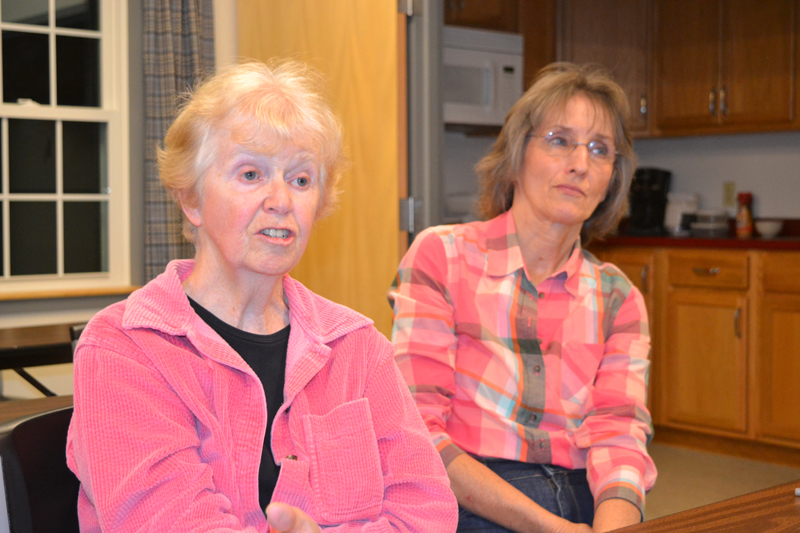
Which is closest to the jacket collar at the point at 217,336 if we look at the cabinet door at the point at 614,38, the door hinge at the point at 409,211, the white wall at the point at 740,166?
the door hinge at the point at 409,211

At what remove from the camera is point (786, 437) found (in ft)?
12.2

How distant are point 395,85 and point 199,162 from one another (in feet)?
6.01

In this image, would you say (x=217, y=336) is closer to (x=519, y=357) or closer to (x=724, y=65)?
(x=519, y=357)

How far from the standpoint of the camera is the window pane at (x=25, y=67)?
3.78 metres

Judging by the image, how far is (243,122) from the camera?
1066 millimetres

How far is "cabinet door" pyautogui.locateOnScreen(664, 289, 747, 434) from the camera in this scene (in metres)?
3.86

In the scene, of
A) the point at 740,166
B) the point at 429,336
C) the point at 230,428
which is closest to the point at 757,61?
the point at 740,166

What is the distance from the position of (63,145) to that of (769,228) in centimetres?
360

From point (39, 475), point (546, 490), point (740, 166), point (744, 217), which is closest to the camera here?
point (39, 475)

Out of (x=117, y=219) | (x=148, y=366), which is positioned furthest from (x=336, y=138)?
(x=117, y=219)

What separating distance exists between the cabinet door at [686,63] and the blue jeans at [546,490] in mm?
3390

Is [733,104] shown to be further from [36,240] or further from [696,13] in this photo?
[36,240]

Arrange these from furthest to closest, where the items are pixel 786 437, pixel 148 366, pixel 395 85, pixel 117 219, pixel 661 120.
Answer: pixel 661 120 < pixel 117 219 < pixel 786 437 < pixel 395 85 < pixel 148 366

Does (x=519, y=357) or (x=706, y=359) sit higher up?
(x=519, y=357)
